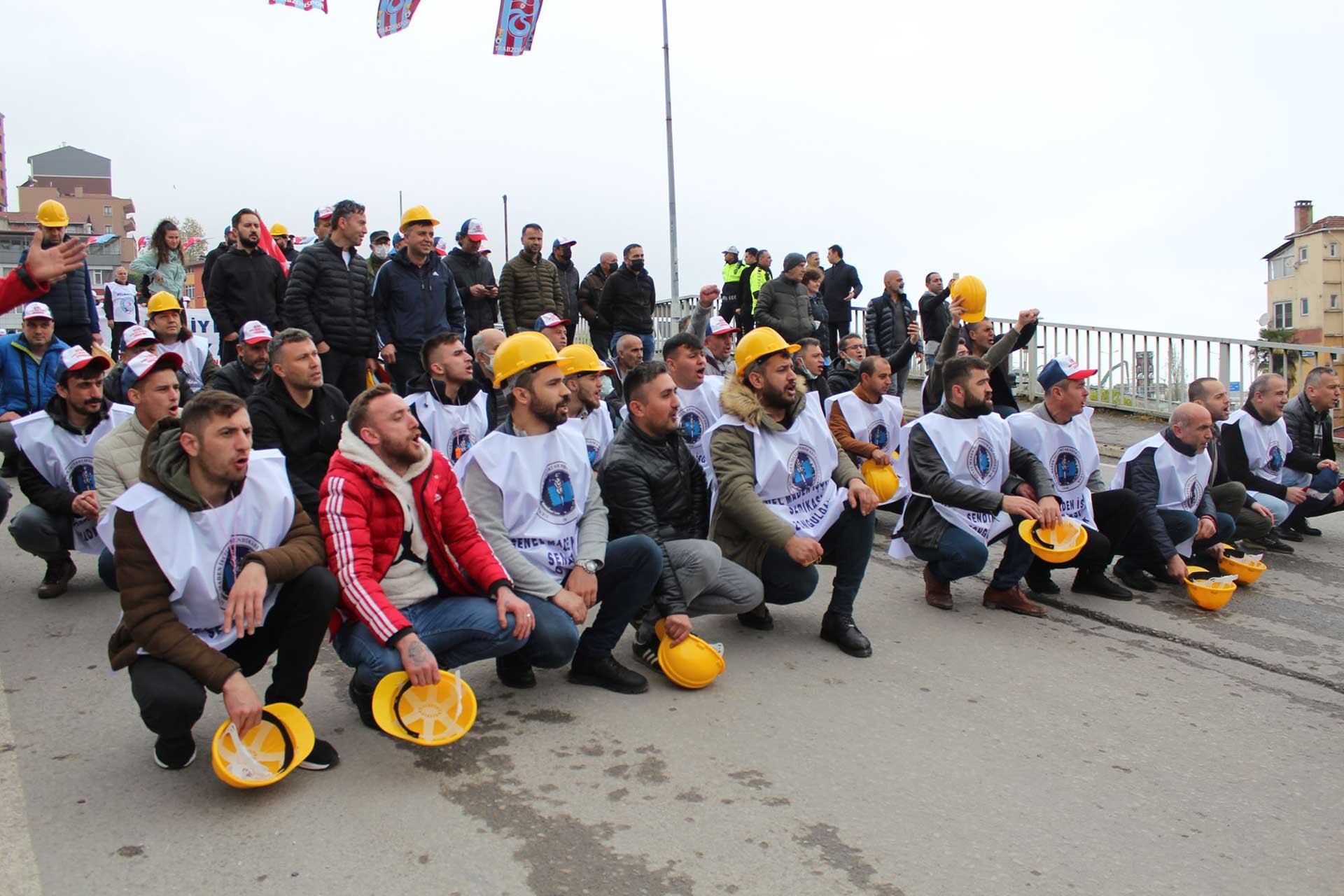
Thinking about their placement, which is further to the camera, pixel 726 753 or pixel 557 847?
pixel 726 753

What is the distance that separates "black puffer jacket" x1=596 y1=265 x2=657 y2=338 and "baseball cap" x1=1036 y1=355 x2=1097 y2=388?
6.54m

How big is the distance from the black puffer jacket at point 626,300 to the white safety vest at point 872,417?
17.2 feet

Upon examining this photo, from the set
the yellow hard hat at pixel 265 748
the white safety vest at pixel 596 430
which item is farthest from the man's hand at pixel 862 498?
the yellow hard hat at pixel 265 748

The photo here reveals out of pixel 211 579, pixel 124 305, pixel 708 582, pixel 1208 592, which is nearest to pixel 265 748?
pixel 211 579

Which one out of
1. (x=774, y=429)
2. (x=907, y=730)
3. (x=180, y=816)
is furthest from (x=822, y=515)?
(x=180, y=816)

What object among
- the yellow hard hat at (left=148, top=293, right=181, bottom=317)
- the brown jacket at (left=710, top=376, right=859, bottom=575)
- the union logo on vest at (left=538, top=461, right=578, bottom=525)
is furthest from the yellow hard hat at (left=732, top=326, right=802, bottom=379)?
the yellow hard hat at (left=148, top=293, right=181, bottom=317)

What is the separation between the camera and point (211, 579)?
3.64 m

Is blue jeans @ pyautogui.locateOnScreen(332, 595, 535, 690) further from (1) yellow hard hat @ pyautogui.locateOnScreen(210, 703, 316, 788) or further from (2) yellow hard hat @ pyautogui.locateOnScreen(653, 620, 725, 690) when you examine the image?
(2) yellow hard hat @ pyautogui.locateOnScreen(653, 620, 725, 690)

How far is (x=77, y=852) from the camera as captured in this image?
318cm

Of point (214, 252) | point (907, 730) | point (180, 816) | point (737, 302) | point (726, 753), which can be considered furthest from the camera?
point (737, 302)

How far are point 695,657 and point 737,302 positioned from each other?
39.4 ft

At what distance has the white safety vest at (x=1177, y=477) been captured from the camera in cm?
662

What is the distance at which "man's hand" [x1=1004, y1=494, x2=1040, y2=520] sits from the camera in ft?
18.2

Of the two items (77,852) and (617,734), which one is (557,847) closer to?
(617,734)
